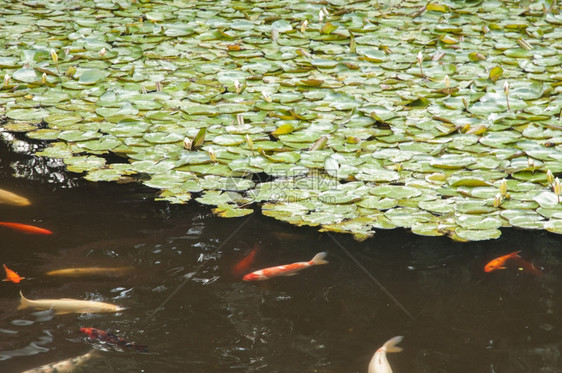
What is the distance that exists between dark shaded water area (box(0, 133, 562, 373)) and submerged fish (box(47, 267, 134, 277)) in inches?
0.9

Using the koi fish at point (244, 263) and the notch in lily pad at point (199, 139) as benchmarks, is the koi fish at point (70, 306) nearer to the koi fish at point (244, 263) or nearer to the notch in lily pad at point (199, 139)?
the koi fish at point (244, 263)

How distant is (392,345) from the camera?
1.79 m

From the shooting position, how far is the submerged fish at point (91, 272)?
6.89ft

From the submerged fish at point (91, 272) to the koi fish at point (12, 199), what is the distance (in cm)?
51

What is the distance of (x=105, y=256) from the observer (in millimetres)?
2199

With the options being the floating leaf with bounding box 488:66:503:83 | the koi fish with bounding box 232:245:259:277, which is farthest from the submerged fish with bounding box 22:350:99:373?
the floating leaf with bounding box 488:66:503:83

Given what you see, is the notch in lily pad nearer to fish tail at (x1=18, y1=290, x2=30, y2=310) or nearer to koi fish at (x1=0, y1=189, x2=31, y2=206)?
koi fish at (x1=0, y1=189, x2=31, y2=206)

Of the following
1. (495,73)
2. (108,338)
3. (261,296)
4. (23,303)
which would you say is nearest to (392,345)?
(261,296)

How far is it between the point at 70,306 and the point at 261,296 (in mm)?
570

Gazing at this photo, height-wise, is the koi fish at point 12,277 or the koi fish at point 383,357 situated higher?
the koi fish at point 12,277

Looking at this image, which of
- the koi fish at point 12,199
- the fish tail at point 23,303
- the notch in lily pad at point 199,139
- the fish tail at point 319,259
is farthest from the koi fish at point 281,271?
the koi fish at point 12,199

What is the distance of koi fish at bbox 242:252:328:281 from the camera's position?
208 centimetres

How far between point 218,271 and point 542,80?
2184mm

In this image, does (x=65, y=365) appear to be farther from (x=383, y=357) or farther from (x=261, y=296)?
(x=383, y=357)
